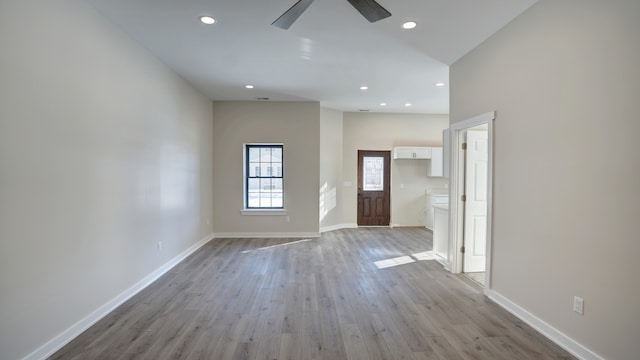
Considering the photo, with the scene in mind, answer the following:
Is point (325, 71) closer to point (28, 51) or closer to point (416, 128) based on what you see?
point (28, 51)

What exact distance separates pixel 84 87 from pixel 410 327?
3584 millimetres

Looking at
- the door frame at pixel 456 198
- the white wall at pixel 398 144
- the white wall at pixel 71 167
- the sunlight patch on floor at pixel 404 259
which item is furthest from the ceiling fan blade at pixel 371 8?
the white wall at pixel 398 144

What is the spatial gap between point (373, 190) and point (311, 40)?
194 inches

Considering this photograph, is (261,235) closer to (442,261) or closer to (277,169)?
(277,169)

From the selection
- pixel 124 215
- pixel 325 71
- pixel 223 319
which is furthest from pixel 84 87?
pixel 325 71

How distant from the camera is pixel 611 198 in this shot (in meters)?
2.01

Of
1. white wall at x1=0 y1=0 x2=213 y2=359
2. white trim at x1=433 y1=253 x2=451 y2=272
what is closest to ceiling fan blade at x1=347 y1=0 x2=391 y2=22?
white wall at x1=0 y1=0 x2=213 y2=359

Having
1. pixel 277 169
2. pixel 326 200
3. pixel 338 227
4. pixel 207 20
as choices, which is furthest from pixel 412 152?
pixel 207 20

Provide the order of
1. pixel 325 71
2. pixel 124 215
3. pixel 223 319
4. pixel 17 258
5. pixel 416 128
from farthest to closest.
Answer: pixel 416 128, pixel 325 71, pixel 124 215, pixel 223 319, pixel 17 258

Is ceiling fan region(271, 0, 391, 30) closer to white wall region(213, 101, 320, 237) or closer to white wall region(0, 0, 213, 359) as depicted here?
white wall region(0, 0, 213, 359)

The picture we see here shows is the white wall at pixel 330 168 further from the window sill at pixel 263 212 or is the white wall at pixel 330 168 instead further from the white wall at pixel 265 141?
the window sill at pixel 263 212

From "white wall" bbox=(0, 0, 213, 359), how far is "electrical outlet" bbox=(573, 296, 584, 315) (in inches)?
158

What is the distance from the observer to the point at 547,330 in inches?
99.1

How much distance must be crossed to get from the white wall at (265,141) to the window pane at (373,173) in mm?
1866
